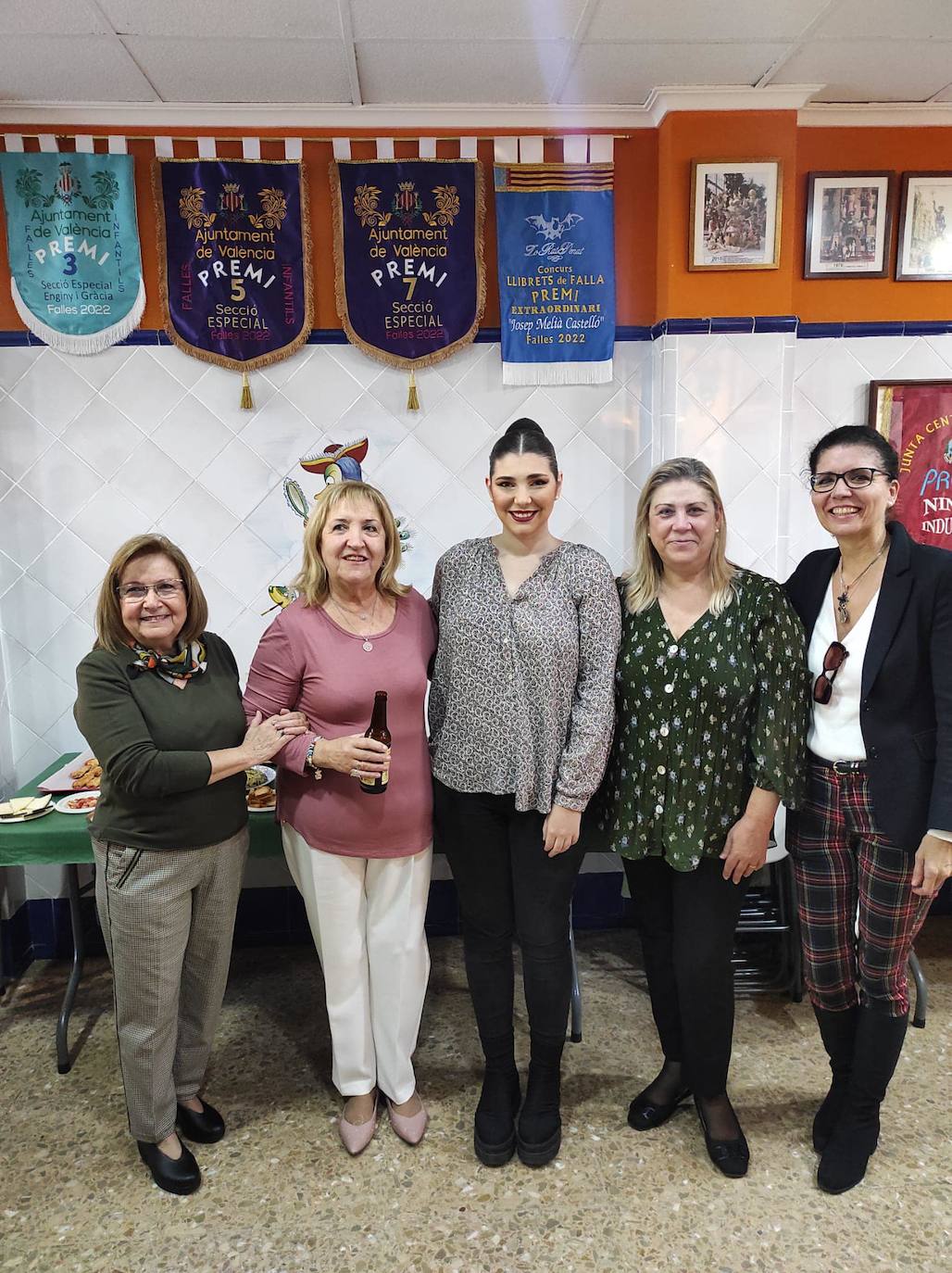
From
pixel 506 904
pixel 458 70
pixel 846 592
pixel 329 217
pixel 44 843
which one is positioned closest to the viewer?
pixel 846 592

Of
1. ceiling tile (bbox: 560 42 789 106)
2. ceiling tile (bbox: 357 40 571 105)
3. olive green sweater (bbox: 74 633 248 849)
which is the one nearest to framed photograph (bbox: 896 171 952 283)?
ceiling tile (bbox: 560 42 789 106)

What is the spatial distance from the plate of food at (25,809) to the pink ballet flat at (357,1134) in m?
1.17

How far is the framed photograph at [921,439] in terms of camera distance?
9.52 feet

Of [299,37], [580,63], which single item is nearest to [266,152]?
[299,37]

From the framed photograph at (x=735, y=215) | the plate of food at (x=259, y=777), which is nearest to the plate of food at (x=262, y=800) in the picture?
the plate of food at (x=259, y=777)

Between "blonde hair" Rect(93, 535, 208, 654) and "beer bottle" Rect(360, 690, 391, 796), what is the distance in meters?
0.45

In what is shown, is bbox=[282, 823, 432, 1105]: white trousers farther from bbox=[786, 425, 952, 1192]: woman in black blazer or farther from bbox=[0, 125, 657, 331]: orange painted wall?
bbox=[0, 125, 657, 331]: orange painted wall

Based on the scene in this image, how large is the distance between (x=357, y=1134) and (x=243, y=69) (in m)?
2.78

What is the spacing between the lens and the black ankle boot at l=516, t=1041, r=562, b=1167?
6.38 ft

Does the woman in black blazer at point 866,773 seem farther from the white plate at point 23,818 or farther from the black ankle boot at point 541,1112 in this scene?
the white plate at point 23,818

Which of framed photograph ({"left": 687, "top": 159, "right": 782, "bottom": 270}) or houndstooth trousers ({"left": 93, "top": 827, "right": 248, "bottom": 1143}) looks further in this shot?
framed photograph ({"left": 687, "top": 159, "right": 782, "bottom": 270})

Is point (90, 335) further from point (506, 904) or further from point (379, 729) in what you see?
point (506, 904)

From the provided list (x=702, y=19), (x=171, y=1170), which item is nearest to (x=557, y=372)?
(x=702, y=19)

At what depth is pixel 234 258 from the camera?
2717 mm
